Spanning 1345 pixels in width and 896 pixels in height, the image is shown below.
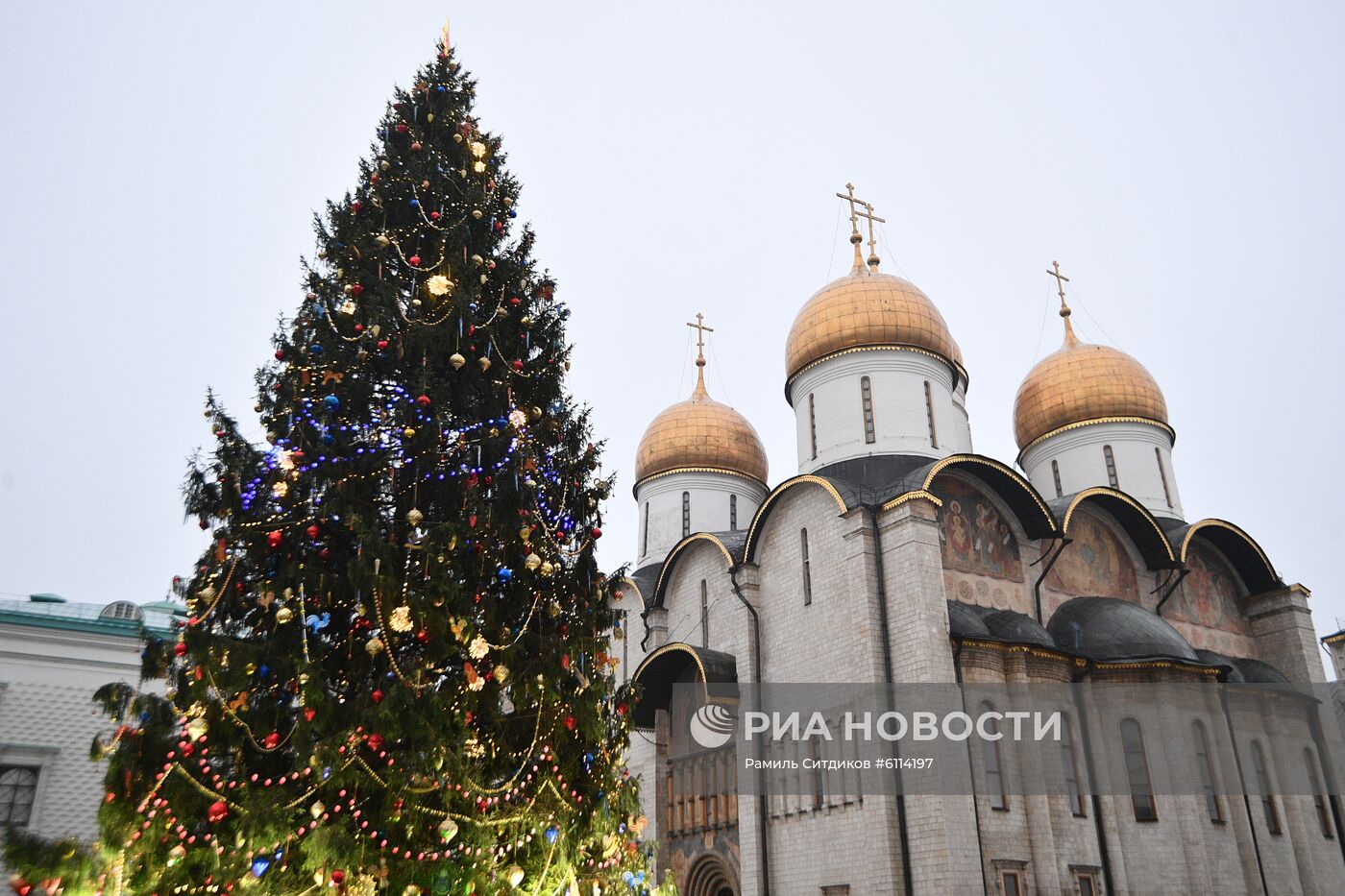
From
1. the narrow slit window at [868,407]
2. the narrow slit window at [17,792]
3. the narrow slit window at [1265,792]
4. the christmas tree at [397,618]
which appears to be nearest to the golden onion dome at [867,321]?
the narrow slit window at [868,407]

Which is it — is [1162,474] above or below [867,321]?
below

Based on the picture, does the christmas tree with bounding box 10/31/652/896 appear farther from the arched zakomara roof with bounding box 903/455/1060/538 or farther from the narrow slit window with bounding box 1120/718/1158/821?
the narrow slit window with bounding box 1120/718/1158/821

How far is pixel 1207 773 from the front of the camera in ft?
41.9

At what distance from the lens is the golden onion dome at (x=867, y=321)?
52.3ft

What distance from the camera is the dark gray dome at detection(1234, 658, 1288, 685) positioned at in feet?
48.9

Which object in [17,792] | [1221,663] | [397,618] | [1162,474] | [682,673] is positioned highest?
[1162,474]

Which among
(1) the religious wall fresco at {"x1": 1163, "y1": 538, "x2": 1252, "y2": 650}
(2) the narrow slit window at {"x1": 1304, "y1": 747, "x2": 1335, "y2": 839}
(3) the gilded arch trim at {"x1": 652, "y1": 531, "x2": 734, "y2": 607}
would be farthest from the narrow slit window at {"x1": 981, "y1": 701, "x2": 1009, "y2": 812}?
(2) the narrow slit window at {"x1": 1304, "y1": 747, "x2": 1335, "y2": 839}

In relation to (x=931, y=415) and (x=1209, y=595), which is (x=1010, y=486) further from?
(x=1209, y=595)

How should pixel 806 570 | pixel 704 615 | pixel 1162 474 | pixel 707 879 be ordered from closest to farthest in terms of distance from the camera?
pixel 806 570 < pixel 707 879 < pixel 704 615 < pixel 1162 474

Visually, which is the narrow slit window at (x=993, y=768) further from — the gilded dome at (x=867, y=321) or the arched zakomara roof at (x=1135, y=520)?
the gilded dome at (x=867, y=321)

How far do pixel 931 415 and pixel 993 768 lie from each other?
5.89 m

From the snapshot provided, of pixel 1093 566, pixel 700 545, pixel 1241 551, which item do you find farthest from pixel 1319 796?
pixel 700 545

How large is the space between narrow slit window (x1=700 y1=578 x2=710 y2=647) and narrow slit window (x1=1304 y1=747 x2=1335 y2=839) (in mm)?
8532

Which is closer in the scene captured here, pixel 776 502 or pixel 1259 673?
pixel 776 502
